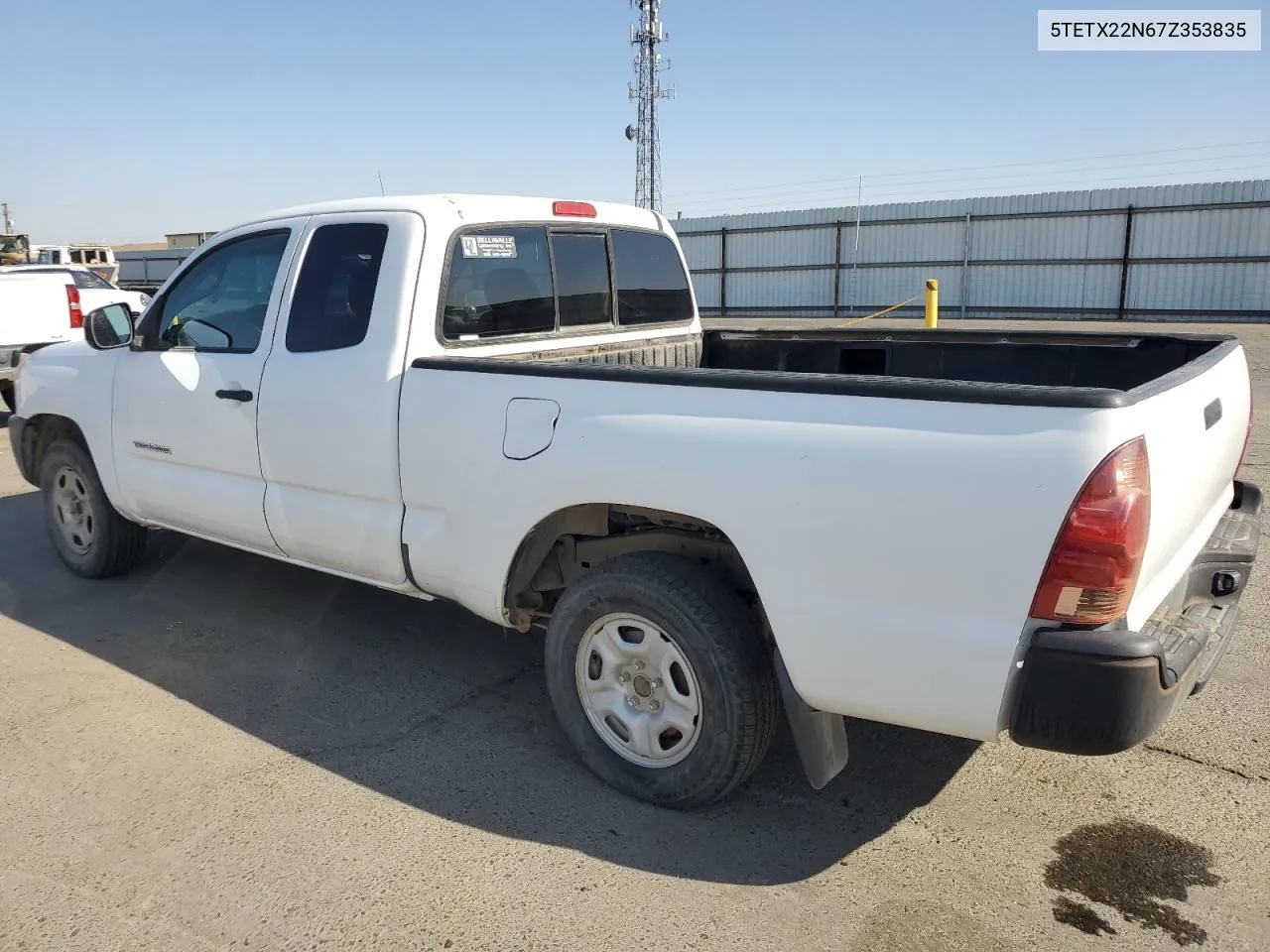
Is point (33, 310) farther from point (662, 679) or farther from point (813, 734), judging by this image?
point (813, 734)

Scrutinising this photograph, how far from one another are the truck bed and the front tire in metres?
0.65

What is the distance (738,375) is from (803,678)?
867 millimetres

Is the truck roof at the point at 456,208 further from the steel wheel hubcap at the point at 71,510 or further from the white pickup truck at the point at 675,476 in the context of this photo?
the steel wheel hubcap at the point at 71,510

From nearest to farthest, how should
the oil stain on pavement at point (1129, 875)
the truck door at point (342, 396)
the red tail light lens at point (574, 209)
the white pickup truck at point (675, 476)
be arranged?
the white pickup truck at point (675, 476) → the oil stain on pavement at point (1129, 875) → the truck door at point (342, 396) → the red tail light lens at point (574, 209)

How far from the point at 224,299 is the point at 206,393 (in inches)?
18.2

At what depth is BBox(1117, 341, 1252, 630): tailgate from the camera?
7.84ft

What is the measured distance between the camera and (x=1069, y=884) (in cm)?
276

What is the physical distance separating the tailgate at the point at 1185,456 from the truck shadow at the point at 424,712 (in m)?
1.10

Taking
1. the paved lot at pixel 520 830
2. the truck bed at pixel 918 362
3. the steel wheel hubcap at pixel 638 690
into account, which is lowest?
the paved lot at pixel 520 830

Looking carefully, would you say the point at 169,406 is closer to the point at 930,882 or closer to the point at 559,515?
the point at 559,515

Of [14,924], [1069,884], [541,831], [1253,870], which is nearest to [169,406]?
[14,924]

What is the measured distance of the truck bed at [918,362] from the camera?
2451 mm

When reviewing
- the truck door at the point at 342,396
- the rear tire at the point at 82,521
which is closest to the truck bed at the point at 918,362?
the truck door at the point at 342,396

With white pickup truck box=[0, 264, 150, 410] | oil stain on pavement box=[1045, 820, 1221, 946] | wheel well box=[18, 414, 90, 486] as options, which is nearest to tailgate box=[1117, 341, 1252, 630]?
oil stain on pavement box=[1045, 820, 1221, 946]
